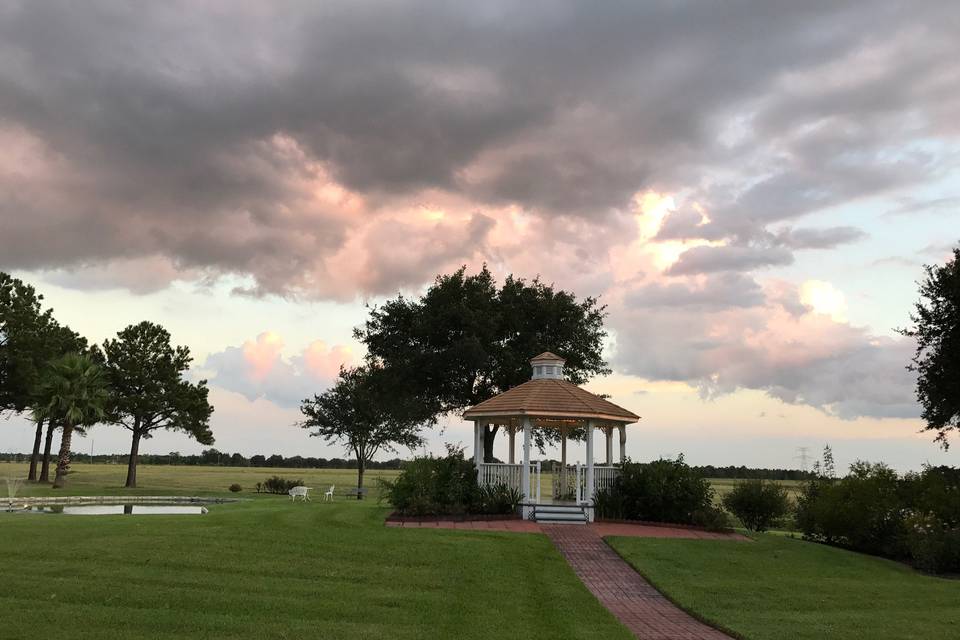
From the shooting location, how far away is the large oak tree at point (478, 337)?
109ft

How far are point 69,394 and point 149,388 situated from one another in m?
6.55

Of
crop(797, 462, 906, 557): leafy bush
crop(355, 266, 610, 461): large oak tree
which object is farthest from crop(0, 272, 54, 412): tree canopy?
crop(797, 462, 906, 557): leafy bush

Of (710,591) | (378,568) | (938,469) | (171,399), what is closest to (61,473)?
(171,399)

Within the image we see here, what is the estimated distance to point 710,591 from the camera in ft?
43.8

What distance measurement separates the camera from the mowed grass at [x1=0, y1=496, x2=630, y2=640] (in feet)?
32.3

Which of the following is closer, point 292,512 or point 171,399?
point 292,512

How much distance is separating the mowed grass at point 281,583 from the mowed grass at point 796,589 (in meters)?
2.10

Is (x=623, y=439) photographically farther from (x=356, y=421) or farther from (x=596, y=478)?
(x=356, y=421)

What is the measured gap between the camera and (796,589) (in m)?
13.9

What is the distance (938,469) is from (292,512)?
19556 millimetres

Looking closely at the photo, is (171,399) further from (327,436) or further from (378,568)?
(378,568)

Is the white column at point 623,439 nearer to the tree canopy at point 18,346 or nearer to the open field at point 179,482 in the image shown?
the open field at point 179,482

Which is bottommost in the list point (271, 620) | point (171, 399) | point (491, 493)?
point (271, 620)

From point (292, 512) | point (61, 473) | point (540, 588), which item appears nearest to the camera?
point (540, 588)
